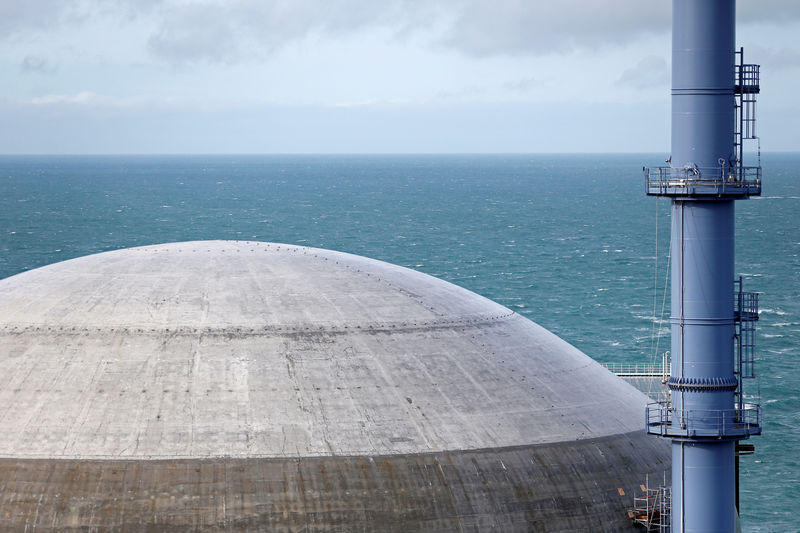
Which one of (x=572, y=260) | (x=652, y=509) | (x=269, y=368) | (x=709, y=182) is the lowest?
(x=572, y=260)

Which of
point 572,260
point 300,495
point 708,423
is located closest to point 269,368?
point 300,495

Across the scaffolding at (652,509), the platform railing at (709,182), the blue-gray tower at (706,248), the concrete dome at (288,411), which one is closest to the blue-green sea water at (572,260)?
the scaffolding at (652,509)

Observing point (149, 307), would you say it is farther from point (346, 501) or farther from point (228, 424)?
point (346, 501)

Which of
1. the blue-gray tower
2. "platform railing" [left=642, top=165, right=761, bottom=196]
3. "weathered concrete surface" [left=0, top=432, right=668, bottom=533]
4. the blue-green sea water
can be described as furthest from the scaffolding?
the blue-green sea water

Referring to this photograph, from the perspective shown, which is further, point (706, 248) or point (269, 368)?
point (269, 368)

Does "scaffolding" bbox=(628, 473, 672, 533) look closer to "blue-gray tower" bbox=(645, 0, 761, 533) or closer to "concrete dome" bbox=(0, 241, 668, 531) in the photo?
"concrete dome" bbox=(0, 241, 668, 531)

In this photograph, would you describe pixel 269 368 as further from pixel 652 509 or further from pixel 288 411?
pixel 652 509
